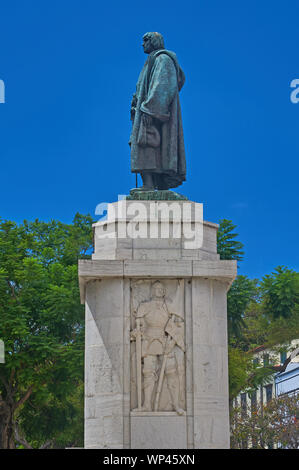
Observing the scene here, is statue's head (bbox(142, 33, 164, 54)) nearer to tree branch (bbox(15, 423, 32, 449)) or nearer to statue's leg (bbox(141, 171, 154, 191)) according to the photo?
statue's leg (bbox(141, 171, 154, 191))

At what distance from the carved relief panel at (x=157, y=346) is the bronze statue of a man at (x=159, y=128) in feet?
9.76

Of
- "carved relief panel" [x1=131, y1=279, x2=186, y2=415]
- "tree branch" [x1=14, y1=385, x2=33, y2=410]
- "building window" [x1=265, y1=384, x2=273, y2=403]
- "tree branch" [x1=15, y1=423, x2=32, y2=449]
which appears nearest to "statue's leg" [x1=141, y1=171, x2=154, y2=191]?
"carved relief panel" [x1=131, y1=279, x2=186, y2=415]

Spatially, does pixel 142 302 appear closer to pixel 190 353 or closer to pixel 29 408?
pixel 190 353

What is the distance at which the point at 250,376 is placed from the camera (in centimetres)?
4828

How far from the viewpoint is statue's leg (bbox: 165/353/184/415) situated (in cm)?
1847

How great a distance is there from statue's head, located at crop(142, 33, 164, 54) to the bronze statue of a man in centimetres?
28

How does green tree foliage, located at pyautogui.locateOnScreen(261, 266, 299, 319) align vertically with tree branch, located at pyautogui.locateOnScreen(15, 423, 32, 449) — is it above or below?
above

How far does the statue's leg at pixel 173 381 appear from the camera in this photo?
1847cm

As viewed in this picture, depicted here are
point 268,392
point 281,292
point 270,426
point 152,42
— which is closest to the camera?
point 152,42

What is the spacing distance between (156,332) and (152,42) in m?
7.59

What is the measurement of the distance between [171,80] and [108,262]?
5.12 metres

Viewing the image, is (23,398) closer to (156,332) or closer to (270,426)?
(270,426)

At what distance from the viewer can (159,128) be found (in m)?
21.3

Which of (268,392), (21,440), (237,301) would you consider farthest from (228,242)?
(268,392)
